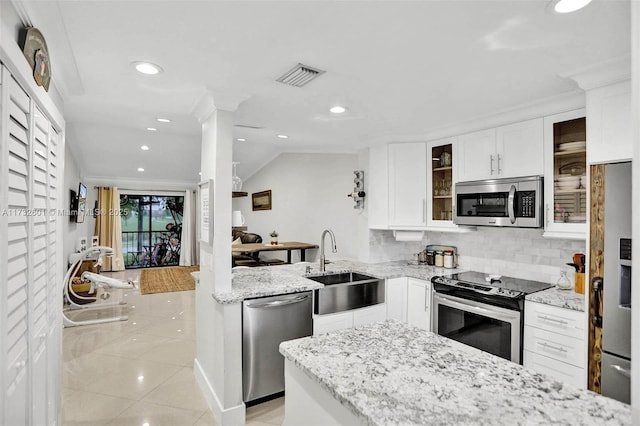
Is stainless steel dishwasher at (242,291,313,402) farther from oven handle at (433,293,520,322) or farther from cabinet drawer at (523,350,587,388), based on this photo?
cabinet drawer at (523,350,587,388)

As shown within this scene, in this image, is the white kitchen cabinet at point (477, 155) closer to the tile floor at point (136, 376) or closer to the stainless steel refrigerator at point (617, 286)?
the stainless steel refrigerator at point (617, 286)

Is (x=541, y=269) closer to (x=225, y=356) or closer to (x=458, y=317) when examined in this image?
(x=458, y=317)

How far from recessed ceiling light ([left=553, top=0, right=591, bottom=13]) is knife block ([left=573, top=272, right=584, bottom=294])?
1.93 metres

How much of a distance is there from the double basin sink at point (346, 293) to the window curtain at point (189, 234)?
629 centimetres

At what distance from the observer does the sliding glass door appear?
8.61 m

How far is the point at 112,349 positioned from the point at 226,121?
2874 millimetres

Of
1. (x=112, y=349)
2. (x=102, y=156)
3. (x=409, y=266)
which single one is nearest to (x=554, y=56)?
(x=409, y=266)

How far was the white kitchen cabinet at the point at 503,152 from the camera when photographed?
2.74 meters

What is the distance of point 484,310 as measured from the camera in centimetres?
274

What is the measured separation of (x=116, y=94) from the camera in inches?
102

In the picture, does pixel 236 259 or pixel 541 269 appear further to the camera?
pixel 236 259

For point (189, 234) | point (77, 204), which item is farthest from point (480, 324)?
point (189, 234)

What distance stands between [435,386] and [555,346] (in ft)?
5.78

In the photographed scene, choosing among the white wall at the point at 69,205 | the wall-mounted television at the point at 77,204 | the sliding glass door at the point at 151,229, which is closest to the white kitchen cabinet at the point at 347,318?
the white wall at the point at 69,205
